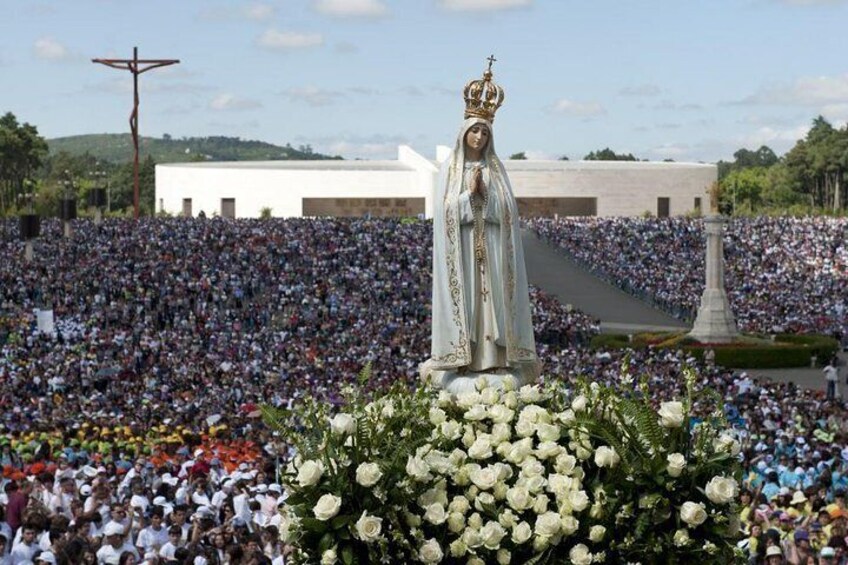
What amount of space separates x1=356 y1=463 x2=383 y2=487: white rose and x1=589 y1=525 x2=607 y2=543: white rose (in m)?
0.87

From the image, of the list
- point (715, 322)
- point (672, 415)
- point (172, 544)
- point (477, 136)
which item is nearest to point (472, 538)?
point (672, 415)

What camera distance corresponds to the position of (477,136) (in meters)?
8.78

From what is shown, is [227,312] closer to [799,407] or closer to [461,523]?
[799,407]

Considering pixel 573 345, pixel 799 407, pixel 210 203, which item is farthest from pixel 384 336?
pixel 210 203

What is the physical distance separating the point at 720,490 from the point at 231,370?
90.0ft

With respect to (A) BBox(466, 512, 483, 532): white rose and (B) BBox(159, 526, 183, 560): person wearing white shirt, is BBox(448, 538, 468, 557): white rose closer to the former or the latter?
(A) BBox(466, 512, 483, 532): white rose

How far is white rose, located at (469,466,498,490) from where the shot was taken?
6.34 meters

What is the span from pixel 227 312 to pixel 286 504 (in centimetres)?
3992

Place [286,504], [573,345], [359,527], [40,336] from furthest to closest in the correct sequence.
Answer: [573,345], [40,336], [286,504], [359,527]

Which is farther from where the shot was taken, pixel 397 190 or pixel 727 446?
pixel 397 190

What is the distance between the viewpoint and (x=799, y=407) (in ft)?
89.8

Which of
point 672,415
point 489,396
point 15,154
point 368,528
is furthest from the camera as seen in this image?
point 15,154

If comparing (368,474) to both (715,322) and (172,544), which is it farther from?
(715,322)

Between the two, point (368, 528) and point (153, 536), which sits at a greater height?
point (368, 528)
